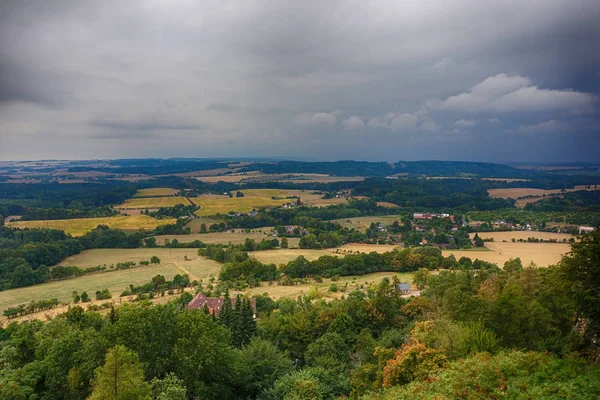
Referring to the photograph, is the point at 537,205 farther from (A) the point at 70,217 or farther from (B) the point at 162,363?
(A) the point at 70,217

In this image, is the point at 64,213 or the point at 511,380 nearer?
the point at 511,380

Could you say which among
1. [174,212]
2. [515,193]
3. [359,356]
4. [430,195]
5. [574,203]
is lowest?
[359,356]

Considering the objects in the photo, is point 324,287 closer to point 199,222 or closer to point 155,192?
point 199,222

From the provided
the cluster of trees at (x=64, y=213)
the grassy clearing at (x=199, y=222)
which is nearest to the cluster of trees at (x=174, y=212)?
the grassy clearing at (x=199, y=222)

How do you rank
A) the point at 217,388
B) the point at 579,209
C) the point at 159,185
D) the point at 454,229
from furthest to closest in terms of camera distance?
1. the point at 159,185
2. the point at 454,229
3. the point at 579,209
4. the point at 217,388

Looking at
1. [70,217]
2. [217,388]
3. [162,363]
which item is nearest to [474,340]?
[217,388]

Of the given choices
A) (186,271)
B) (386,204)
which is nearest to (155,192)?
(386,204)
